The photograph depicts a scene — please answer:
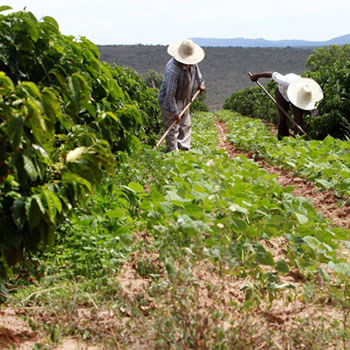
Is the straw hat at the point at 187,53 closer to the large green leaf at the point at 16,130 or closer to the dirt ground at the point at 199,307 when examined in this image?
the dirt ground at the point at 199,307

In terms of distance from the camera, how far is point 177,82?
24.2 ft

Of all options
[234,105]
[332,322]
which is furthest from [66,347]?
[234,105]

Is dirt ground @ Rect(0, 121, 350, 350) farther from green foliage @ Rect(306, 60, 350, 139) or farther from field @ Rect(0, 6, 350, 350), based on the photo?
green foliage @ Rect(306, 60, 350, 139)

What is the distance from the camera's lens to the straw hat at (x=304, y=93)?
29.1ft

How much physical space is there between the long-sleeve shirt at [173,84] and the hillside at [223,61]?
6596cm

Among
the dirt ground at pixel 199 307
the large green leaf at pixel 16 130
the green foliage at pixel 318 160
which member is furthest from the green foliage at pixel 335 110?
the large green leaf at pixel 16 130

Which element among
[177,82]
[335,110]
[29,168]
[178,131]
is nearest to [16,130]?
[29,168]

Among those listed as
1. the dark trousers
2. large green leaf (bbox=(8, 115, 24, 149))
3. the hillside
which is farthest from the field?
the hillside

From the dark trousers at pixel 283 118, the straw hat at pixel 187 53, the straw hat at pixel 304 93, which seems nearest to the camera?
the straw hat at pixel 187 53

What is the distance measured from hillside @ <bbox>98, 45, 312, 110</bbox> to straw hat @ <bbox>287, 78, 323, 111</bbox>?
6422cm

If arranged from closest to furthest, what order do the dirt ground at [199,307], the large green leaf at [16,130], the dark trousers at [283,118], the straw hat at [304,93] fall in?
the large green leaf at [16,130] < the dirt ground at [199,307] < the straw hat at [304,93] < the dark trousers at [283,118]

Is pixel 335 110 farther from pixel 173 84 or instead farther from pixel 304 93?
pixel 173 84

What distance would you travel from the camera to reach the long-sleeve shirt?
23.6 ft

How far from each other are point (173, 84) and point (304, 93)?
3.02m
